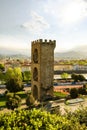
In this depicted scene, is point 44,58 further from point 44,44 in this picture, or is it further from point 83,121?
point 83,121

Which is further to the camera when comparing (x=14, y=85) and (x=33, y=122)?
(x=14, y=85)

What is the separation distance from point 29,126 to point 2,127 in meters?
1.59

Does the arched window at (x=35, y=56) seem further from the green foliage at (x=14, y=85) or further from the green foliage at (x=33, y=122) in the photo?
the green foliage at (x=33, y=122)

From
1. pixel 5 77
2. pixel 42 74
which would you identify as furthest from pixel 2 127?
pixel 5 77

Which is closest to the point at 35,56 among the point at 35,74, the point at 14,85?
the point at 35,74

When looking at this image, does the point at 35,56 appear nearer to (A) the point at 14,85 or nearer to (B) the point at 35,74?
(B) the point at 35,74

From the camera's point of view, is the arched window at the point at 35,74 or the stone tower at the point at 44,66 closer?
the stone tower at the point at 44,66

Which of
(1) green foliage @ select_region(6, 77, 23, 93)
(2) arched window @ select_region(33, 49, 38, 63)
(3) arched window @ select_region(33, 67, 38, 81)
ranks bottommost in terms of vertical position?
(1) green foliage @ select_region(6, 77, 23, 93)

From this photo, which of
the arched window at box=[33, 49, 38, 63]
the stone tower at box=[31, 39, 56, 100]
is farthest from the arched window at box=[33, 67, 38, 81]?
the arched window at box=[33, 49, 38, 63]

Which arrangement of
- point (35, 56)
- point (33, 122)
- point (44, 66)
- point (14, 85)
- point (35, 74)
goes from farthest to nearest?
point (14, 85), point (35, 74), point (35, 56), point (44, 66), point (33, 122)

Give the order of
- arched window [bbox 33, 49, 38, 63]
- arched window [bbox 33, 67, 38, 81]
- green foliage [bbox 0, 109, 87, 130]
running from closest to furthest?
green foliage [bbox 0, 109, 87, 130] < arched window [bbox 33, 49, 38, 63] < arched window [bbox 33, 67, 38, 81]

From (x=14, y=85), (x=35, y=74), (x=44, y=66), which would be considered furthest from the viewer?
(x=14, y=85)

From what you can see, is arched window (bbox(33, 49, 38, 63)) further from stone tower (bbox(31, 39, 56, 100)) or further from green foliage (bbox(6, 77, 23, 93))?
green foliage (bbox(6, 77, 23, 93))

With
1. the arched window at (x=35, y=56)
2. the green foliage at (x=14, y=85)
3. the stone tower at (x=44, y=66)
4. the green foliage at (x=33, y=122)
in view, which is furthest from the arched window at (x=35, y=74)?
the green foliage at (x=33, y=122)
